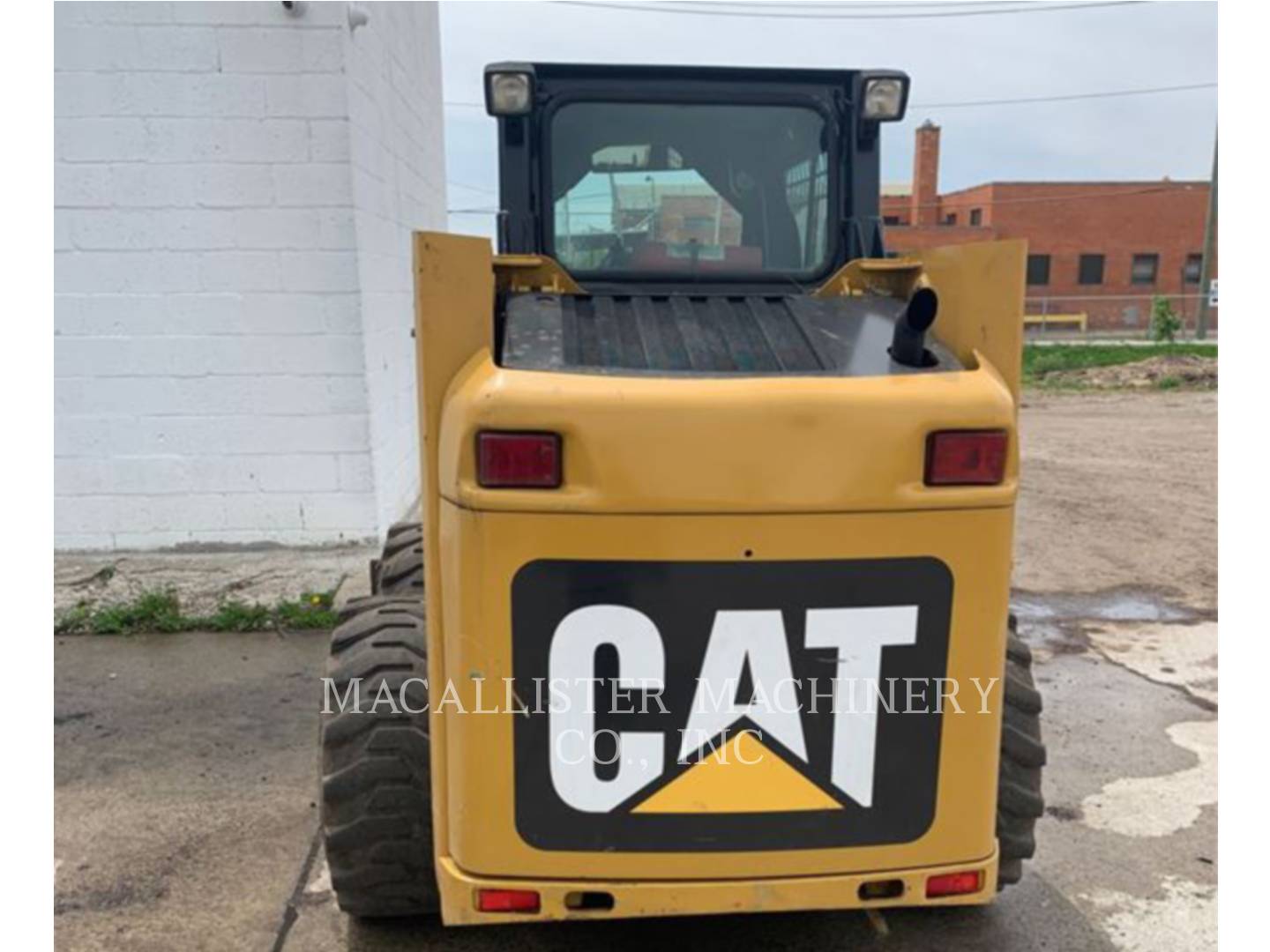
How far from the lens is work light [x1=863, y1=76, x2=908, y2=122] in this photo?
3289 millimetres

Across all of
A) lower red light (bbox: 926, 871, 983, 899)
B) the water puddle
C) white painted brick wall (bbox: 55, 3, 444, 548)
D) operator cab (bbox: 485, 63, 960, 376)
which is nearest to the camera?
lower red light (bbox: 926, 871, 983, 899)

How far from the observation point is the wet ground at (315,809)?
292 centimetres

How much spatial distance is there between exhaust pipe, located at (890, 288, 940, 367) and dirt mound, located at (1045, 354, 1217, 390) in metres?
18.3

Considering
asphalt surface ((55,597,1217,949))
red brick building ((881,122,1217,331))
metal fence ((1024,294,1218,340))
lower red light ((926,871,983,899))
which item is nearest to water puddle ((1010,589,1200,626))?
asphalt surface ((55,597,1217,949))

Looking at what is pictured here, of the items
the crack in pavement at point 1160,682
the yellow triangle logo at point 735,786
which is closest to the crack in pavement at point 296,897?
the yellow triangle logo at point 735,786

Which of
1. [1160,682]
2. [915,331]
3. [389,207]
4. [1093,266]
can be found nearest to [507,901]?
[915,331]

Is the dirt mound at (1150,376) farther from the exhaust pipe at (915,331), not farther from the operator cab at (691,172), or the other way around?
the exhaust pipe at (915,331)

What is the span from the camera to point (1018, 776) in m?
2.70

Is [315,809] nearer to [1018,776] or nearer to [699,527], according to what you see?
[699,527]

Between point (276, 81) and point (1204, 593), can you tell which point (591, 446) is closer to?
point (276, 81)

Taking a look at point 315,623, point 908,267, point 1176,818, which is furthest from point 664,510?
point 315,623

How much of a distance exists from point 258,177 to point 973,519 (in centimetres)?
439

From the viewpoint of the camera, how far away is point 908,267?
2818mm

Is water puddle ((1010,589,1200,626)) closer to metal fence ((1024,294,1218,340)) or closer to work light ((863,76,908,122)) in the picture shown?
work light ((863,76,908,122))
